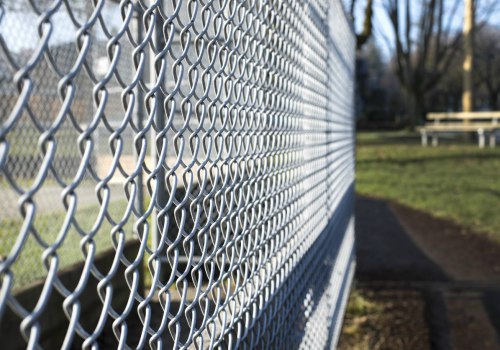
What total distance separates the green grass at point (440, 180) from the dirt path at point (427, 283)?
2.62ft

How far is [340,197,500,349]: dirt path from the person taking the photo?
5.02 meters

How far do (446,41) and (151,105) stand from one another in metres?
41.4

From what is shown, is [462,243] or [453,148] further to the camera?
[453,148]

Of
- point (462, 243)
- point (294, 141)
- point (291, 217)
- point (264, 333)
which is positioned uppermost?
point (294, 141)

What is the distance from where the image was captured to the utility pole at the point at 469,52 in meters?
20.6

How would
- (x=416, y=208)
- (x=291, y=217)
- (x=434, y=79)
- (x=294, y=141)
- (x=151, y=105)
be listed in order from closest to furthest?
(x=151, y=105), (x=291, y=217), (x=294, y=141), (x=416, y=208), (x=434, y=79)

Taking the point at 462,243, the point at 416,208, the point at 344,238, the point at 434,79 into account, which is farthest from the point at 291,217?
the point at 434,79

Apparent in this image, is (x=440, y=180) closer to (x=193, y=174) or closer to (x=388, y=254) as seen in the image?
(x=388, y=254)

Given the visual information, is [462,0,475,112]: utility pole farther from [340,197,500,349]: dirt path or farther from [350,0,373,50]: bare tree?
[340,197,500,349]: dirt path

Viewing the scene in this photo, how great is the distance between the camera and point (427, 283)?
6.57m

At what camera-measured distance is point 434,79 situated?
3381 cm

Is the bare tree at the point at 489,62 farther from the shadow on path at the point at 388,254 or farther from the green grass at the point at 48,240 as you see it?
the green grass at the point at 48,240


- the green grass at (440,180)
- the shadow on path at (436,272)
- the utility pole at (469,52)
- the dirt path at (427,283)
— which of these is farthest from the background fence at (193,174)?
the utility pole at (469,52)

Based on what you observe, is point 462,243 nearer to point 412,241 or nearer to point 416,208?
point 412,241
